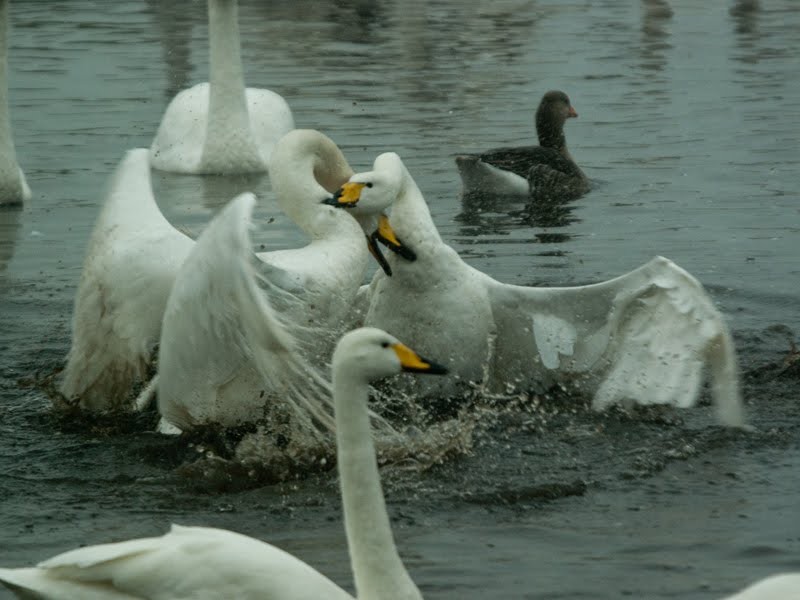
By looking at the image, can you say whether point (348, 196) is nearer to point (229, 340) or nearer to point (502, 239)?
point (229, 340)

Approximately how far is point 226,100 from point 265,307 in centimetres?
740

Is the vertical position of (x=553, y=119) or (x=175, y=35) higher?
(x=553, y=119)

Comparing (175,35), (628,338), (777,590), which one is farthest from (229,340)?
(175,35)

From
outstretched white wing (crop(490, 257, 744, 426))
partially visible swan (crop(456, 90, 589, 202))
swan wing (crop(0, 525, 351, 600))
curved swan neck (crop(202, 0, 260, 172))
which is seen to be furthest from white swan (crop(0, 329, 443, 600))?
curved swan neck (crop(202, 0, 260, 172))

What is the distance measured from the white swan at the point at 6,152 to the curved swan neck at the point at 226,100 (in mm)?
1549

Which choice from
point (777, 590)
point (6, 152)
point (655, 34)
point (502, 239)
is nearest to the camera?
point (777, 590)

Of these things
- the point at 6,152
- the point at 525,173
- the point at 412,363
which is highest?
the point at 412,363

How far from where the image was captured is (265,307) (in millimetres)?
5906

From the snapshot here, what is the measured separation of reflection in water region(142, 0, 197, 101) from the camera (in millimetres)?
18672

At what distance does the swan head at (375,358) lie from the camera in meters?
4.96

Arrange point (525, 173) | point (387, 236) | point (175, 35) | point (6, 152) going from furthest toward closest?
point (175, 35), point (525, 173), point (6, 152), point (387, 236)

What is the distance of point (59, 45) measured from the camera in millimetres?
21031

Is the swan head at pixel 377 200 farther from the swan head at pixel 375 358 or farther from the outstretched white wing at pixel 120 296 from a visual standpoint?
the swan head at pixel 375 358

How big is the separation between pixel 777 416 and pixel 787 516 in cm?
129
